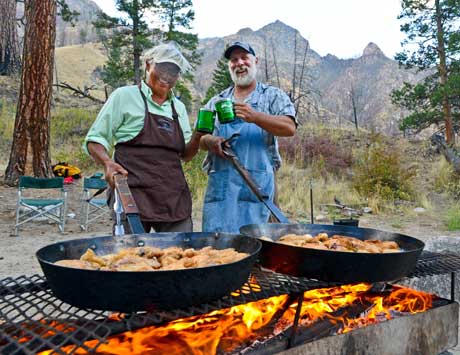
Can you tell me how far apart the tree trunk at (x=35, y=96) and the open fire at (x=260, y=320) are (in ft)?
25.4

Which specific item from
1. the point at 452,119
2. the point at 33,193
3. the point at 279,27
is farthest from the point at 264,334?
the point at 279,27

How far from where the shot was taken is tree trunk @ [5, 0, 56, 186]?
317 inches

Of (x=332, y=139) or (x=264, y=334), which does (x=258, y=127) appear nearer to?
(x=264, y=334)

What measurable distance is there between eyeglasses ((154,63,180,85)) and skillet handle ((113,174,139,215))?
667 mm

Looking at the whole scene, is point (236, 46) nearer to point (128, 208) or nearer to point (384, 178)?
point (128, 208)

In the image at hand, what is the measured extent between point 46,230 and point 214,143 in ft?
16.7

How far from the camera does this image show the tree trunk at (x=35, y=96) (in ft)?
26.5

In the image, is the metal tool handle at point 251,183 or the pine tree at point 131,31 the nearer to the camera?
the metal tool handle at point 251,183

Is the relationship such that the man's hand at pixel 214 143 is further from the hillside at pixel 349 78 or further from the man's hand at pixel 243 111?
the hillside at pixel 349 78

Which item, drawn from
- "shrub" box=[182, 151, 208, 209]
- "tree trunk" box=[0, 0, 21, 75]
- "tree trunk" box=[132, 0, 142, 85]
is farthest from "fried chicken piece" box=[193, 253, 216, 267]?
"tree trunk" box=[132, 0, 142, 85]

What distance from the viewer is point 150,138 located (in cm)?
256

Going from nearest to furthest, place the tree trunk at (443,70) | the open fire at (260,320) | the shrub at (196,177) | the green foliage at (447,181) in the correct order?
1. the open fire at (260,320)
2. the shrub at (196,177)
3. the green foliage at (447,181)
4. the tree trunk at (443,70)

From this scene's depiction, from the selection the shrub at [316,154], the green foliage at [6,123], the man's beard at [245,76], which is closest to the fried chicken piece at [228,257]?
the man's beard at [245,76]

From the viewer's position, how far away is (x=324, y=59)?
2574 inches
